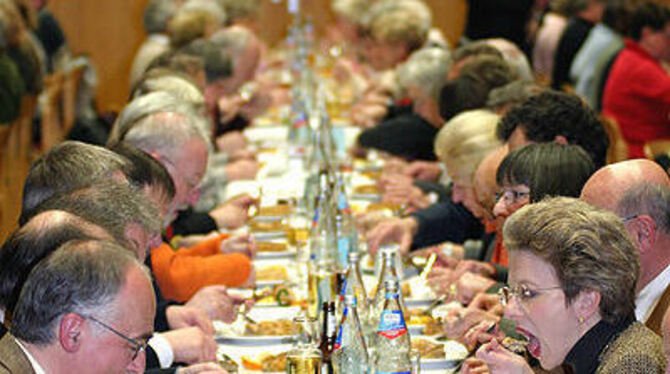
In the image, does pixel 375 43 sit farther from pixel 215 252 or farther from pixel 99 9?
pixel 99 9

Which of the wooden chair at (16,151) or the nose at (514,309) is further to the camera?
the wooden chair at (16,151)

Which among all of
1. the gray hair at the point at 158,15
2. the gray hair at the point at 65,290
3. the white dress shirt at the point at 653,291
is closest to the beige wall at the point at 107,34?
the gray hair at the point at 158,15

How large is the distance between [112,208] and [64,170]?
1.39 ft

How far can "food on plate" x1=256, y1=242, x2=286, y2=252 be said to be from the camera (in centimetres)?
402

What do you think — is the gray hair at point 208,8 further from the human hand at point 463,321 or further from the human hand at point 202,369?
the human hand at point 202,369

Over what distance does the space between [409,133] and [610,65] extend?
194 centimetres

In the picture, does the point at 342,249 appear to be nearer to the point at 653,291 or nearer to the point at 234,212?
the point at 234,212

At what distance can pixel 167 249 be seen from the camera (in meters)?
3.69

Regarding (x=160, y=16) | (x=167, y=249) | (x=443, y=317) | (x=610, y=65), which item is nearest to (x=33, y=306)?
(x=443, y=317)

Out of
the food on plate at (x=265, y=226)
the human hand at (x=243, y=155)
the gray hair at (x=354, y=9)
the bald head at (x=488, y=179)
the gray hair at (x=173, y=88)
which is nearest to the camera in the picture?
the bald head at (x=488, y=179)

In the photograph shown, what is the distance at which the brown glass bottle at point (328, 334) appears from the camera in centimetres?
271

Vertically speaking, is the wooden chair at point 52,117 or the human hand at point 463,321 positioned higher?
the human hand at point 463,321

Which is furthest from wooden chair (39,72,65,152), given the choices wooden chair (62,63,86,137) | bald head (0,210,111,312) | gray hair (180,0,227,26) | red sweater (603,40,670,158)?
bald head (0,210,111,312)

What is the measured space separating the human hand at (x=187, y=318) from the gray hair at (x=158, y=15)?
5731 millimetres
